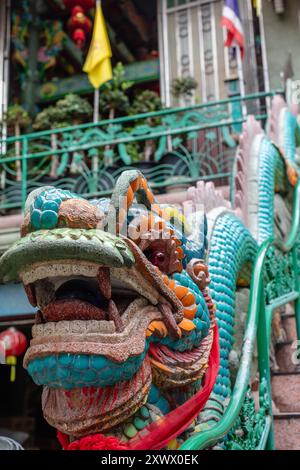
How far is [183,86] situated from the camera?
8.60 metres

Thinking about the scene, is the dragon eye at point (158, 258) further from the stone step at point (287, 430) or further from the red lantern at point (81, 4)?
the red lantern at point (81, 4)

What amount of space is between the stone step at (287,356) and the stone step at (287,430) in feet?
2.45

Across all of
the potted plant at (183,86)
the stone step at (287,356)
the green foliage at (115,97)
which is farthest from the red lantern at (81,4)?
the stone step at (287,356)

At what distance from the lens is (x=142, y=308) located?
201cm

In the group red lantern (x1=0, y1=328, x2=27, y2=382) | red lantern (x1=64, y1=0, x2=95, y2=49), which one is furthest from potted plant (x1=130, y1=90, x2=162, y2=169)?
red lantern (x1=0, y1=328, x2=27, y2=382)

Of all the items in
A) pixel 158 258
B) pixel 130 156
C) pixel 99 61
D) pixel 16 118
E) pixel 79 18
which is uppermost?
pixel 79 18

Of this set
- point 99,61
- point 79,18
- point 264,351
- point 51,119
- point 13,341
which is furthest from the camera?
point 79,18

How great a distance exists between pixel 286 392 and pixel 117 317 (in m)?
1.92

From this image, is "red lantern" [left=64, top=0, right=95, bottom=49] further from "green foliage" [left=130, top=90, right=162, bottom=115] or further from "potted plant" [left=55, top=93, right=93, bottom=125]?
"green foliage" [left=130, top=90, right=162, bottom=115]

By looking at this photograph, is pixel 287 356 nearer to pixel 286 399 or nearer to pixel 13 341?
pixel 286 399

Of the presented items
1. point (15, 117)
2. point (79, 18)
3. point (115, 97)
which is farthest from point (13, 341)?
point (79, 18)

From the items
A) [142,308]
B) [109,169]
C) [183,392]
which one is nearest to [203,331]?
[183,392]

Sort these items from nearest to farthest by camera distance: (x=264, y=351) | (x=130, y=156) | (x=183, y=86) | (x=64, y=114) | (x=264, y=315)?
(x=264, y=351) → (x=264, y=315) → (x=130, y=156) → (x=183, y=86) → (x=64, y=114)

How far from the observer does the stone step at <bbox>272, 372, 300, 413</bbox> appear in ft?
11.1
